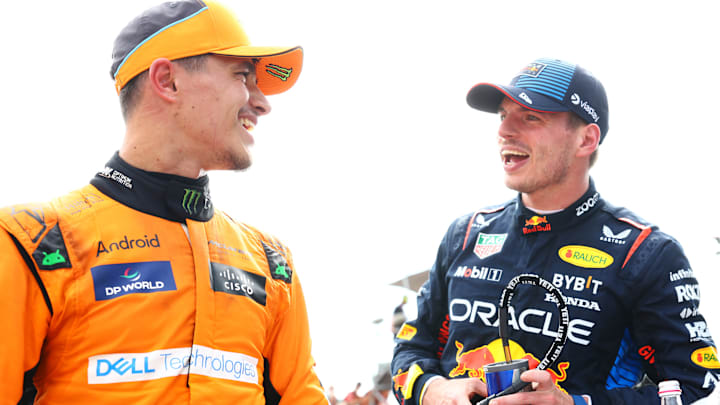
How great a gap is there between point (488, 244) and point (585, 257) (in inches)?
15.5

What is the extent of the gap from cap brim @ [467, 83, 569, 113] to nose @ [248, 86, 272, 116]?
3.23 ft

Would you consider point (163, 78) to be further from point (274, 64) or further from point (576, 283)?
point (576, 283)

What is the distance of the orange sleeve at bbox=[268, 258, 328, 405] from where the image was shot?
1.93 m

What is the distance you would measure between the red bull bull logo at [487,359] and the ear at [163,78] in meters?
1.40

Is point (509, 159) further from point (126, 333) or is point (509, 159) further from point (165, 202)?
point (126, 333)

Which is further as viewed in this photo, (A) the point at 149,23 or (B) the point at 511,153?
(B) the point at 511,153

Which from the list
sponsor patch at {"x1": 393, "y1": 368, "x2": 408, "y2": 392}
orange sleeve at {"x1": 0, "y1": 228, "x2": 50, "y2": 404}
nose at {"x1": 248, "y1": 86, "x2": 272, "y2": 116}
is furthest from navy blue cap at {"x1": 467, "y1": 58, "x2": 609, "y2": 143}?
orange sleeve at {"x1": 0, "y1": 228, "x2": 50, "y2": 404}

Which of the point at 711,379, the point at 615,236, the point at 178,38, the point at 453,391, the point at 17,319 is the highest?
the point at 178,38

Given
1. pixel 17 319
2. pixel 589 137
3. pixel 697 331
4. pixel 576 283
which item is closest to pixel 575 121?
pixel 589 137

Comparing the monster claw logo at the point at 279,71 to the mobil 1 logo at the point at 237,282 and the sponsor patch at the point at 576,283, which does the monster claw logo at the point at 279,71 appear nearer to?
the mobil 1 logo at the point at 237,282

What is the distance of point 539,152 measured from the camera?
8.09 feet

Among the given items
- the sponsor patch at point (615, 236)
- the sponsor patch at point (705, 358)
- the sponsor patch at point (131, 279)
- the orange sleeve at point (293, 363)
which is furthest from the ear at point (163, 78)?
the sponsor patch at point (705, 358)

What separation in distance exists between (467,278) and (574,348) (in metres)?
0.49

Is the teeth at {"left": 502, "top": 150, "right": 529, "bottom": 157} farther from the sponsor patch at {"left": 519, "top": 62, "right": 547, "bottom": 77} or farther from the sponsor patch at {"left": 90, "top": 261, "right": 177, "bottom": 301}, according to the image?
the sponsor patch at {"left": 90, "top": 261, "right": 177, "bottom": 301}
